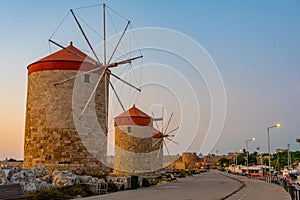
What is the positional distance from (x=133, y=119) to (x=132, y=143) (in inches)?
123

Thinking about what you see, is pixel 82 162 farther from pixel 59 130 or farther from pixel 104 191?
pixel 104 191

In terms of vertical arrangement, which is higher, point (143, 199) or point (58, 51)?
point (58, 51)

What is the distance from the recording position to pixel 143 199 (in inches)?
662

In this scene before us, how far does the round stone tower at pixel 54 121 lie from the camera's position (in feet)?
78.3

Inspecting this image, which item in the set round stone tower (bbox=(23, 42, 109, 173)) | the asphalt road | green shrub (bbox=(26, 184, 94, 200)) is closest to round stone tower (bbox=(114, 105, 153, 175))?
the asphalt road

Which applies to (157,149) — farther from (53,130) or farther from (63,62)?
(63,62)

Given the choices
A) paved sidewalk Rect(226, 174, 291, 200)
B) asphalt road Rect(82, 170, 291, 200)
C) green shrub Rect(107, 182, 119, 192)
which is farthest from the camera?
green shrub Rect(107, 182, 119, 192)

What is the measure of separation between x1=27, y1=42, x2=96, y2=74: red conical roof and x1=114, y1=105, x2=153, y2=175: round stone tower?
672 inches

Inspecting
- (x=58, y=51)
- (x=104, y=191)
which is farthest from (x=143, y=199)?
(x=58, y=51)

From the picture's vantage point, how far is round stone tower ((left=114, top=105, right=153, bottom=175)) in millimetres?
40906

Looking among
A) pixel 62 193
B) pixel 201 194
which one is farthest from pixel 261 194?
pixel 62 193

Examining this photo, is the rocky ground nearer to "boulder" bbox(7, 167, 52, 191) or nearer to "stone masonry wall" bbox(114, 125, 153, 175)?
"boulder" bbox(7, 167, 52, 191)

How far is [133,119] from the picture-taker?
4284 cm

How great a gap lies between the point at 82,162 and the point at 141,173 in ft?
59.9
